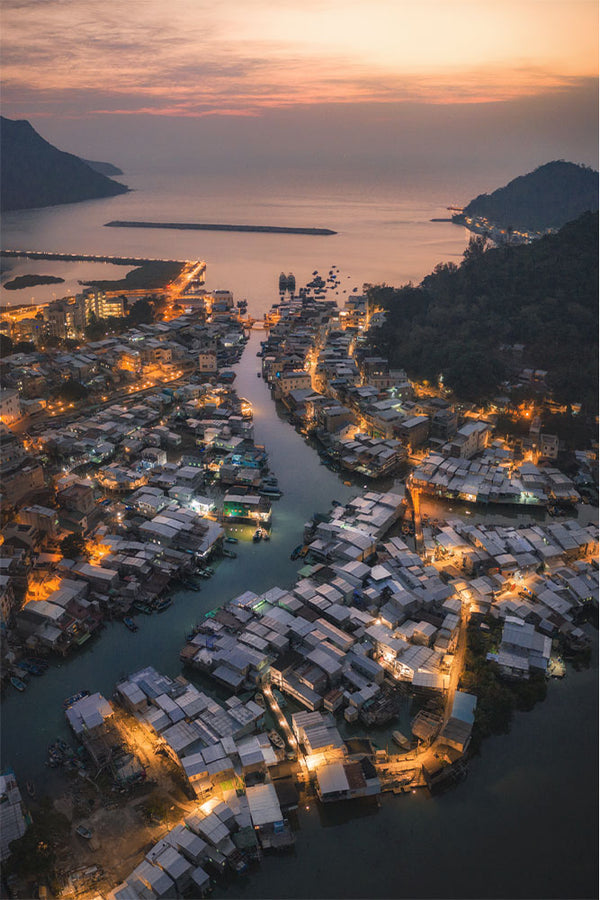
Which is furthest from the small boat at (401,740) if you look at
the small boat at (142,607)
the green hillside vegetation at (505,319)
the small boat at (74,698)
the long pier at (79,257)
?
the long pier at (79,257)

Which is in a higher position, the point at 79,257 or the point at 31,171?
the point at 31,171

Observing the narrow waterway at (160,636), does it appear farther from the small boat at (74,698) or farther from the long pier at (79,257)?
the long pier at (79,257)

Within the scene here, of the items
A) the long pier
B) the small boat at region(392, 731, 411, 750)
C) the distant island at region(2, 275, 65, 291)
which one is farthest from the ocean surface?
the long pier

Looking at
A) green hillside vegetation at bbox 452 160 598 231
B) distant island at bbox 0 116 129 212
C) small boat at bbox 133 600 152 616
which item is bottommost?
small boat at bbox 133 600 152 616

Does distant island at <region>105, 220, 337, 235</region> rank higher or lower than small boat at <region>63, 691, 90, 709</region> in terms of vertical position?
higher

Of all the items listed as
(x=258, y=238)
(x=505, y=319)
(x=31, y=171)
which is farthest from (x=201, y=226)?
(x=505, y=319)

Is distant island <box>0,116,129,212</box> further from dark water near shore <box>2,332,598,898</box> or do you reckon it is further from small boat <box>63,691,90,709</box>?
small boat <box>63,691,90,709</box>

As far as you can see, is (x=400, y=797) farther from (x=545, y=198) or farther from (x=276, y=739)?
(x=545, y=198)
